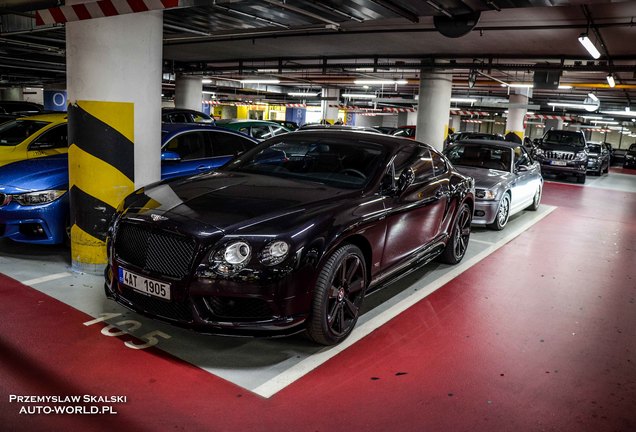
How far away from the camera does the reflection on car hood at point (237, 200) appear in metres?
3.30

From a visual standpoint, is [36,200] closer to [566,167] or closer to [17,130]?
[17,130]

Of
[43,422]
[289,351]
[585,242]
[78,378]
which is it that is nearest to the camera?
[43,422]

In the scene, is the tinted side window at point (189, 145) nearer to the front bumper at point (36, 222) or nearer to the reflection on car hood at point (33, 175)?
the reflection on car hood at point (33, 175)

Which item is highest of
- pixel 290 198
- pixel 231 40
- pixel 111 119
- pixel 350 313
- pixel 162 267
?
pixel 231 40

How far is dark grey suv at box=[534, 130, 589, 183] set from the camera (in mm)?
15484

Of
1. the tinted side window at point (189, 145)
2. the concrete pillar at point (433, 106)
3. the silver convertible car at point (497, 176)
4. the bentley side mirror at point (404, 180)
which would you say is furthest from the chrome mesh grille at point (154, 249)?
the concrete pillar at point (433, 106)

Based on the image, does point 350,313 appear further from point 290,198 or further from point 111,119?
point 111,119

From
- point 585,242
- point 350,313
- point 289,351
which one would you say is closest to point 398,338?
point 350,313

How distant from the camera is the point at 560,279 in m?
5.69

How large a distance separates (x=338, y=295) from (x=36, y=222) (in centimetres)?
340

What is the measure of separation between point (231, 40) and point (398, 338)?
11581mm

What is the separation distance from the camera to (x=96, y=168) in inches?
186

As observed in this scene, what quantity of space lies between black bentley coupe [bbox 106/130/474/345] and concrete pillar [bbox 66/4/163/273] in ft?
2.92

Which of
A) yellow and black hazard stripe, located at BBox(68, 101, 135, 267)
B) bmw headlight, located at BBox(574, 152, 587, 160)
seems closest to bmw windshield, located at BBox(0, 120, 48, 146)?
yellow and black hazard stripe, located at BBox(68, 101, 135, 267)
